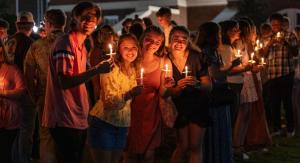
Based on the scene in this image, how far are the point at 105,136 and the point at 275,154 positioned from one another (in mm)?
4110

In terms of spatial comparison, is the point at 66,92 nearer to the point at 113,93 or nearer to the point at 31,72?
the point at 113,93

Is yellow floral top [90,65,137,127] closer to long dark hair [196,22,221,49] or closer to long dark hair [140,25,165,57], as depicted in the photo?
long dark hair [140,25,165,57]

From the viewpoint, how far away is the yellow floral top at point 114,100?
5961 mm

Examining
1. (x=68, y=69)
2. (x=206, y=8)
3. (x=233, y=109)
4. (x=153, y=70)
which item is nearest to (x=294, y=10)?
(x=206, y=8)

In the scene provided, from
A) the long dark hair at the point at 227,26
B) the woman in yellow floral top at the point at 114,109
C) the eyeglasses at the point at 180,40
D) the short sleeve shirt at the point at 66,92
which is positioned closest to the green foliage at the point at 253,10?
the long dark hair at the point at 227,26

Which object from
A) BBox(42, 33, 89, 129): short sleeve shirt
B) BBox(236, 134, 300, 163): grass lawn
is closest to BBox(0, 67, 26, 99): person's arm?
BBox(42, 33, 89, 129): short sleeve shirt

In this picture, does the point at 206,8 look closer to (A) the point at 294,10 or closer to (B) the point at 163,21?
(A) the point at 294,10

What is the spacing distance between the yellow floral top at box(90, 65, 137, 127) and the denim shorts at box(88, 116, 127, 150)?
6 centimetres

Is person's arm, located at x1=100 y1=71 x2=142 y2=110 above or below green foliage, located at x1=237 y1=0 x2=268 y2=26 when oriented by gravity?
below

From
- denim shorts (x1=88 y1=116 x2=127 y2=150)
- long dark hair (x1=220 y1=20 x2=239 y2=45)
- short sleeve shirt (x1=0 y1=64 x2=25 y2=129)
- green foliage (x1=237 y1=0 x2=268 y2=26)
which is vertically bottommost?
denim shorts (x1=88 y1=116 x2=127 y2=150)

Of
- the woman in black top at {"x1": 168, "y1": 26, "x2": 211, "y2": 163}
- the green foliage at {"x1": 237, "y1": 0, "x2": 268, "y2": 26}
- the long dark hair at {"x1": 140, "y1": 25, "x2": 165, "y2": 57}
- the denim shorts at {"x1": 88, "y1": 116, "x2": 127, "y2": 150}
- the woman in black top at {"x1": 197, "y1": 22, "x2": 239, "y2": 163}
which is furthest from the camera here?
the green foliage at {"x1": 237, "y1": 0, "x2": 268, "y2": 26}

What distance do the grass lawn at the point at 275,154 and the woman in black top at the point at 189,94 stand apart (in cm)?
202

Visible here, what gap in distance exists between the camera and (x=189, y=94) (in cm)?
662

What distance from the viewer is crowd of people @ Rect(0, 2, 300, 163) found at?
5195 millimetres
